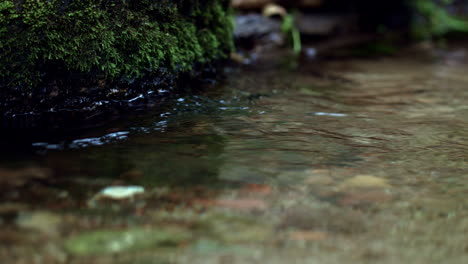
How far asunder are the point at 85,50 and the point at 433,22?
24.9ft

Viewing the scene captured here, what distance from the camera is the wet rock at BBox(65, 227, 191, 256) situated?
141 cm

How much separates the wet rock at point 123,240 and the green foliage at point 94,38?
185 cm

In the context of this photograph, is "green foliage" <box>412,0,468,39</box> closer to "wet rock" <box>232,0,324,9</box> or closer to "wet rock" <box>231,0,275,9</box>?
"wet rock" <box>232,0,324,9</box>

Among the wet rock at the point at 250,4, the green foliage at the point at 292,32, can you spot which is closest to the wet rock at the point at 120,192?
the green foliage at the point at 292,32

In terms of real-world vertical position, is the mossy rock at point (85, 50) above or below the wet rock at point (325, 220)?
above

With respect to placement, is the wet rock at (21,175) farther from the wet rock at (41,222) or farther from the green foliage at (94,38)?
the green foliage at (94,38)

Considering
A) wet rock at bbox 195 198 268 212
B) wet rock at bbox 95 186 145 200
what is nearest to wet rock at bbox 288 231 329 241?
wet rock at bbox 195 198 268 212

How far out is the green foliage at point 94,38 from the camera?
9.37 feet

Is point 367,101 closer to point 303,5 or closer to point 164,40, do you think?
point 164,40

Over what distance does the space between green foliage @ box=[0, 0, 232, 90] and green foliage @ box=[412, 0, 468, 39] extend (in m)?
6.36

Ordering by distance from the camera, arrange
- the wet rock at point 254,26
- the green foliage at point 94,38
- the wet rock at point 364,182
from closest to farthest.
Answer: the wet rock at point 364,182, the green foliage at point 94,38, the wet rock at point 254,26

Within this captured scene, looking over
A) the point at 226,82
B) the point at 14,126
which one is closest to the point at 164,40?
the point at 226,82

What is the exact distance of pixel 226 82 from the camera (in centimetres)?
429

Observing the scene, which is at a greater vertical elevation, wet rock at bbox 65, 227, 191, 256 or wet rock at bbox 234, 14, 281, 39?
wet rock at bbox 234, 14, 281, 39
